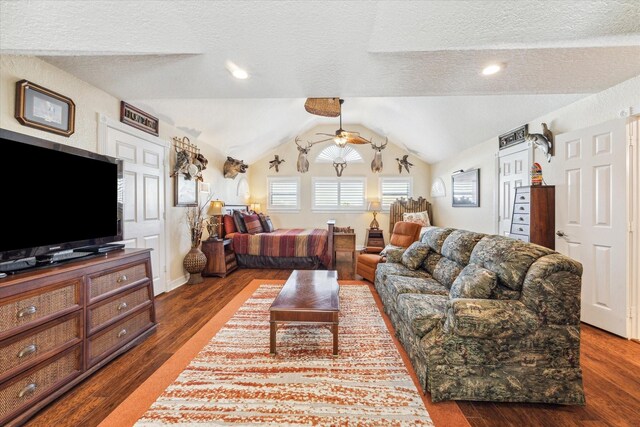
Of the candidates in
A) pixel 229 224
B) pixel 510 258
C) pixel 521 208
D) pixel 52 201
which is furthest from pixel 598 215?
pixel 229 224

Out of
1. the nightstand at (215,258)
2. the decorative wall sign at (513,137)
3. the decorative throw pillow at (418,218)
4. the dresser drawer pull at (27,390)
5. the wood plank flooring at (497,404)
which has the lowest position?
the wood plank flooring at (497,404)

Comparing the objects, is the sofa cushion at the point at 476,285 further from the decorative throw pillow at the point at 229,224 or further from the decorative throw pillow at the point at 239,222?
the decorative throw pillow at the point at 229,224

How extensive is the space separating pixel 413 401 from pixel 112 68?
3378 mm

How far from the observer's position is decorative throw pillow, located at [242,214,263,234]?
5.28 metres

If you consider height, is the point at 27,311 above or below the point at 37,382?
above

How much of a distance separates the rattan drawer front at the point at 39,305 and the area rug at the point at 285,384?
71 centimetres

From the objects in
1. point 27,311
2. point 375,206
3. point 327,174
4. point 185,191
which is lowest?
point 27,311

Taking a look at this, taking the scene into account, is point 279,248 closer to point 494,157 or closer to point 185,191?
point 185,191

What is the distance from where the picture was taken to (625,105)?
237 centimetres

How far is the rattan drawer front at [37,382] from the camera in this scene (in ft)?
4.48

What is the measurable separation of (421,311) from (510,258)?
0.71 m

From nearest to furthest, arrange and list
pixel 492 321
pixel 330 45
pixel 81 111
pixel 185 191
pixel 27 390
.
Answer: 1. pixel 27 390
2. pixel 492 321
3. pixel 330 45
4. pixel 81 111
5. pixel 185 191

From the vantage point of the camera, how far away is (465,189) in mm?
5219

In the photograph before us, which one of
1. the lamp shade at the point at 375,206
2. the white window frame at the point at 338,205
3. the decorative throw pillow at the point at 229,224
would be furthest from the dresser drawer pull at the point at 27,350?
the lamp shade at the point at 375,206
